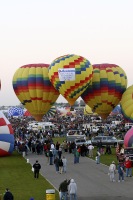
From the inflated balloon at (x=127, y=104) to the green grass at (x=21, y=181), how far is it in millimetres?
17591

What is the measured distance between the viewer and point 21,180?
69.6 feet

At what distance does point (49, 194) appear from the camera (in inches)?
628

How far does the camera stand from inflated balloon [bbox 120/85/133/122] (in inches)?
1716

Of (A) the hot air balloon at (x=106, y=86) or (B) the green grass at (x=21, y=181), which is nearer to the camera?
(B) the green grass at (x=21, y=181)

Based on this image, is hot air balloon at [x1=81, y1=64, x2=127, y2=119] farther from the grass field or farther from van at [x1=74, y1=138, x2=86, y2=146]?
the grass field

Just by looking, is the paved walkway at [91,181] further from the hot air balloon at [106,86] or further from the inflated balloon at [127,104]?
the hot air balloon at [106,86]

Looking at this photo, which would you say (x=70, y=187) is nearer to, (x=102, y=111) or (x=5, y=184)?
(x=5, y=184)

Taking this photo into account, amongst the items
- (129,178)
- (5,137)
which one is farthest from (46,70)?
(129,178)

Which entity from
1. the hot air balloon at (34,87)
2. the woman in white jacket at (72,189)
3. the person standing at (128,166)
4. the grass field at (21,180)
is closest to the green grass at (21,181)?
the grass field at (21,180)

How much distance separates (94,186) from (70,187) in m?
3.41

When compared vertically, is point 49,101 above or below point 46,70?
below

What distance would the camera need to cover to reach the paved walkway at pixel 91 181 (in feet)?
57.4

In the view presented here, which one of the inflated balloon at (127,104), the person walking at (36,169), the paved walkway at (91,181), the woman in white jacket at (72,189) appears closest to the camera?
the woman in white jacket at (72,189)

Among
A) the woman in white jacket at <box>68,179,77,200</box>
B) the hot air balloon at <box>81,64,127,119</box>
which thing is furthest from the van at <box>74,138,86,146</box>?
the woman in white jacket at <box>68,179,77,200</box>
